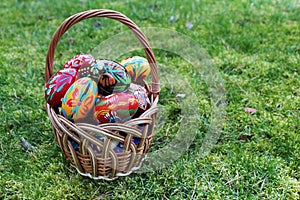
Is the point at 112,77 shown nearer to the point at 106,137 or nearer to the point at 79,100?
the point at 79,100

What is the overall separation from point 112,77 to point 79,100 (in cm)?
18

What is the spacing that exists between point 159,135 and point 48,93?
2.24 feet

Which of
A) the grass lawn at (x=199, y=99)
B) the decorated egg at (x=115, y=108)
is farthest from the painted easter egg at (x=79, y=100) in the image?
the grass lawn at (x=199, y=99)

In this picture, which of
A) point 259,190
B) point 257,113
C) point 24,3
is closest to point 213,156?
point 259,190

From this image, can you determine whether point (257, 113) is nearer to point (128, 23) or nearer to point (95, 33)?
point (128, 23)

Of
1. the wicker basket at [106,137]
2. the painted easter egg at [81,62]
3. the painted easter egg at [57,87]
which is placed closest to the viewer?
the wicker basket at [106,137]

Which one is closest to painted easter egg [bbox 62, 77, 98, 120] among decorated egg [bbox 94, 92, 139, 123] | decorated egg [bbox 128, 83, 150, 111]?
decorated egg [bbox 94, 92, 139, 123]

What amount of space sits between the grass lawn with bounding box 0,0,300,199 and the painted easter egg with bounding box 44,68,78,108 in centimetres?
36

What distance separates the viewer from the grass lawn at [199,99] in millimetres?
1702

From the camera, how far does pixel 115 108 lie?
1.55 meters

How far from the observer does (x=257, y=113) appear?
216 centimetres

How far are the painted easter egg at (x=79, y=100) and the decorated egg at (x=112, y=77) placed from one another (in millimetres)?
85

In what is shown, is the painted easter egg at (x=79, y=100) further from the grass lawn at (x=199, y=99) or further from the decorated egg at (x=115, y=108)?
the grass lawn at (x=199, y=99)

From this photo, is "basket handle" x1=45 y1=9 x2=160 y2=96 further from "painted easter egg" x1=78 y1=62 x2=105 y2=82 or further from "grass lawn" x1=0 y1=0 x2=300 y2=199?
"grass lawn" x1=0 y1=0 x2=300 y2=199
